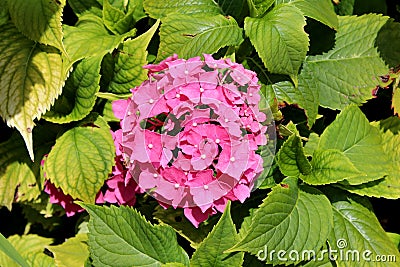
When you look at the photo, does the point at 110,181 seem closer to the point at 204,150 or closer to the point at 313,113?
the point at 204,150

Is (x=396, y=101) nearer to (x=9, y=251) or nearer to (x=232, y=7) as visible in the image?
(x=232, y=7)

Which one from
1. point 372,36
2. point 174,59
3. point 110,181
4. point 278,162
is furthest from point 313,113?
point 110,181

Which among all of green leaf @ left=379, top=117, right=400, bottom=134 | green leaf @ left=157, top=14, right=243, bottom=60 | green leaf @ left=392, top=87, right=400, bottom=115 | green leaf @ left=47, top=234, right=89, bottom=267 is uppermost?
green leaf @ left=157, top=14, right=243, bottom=60

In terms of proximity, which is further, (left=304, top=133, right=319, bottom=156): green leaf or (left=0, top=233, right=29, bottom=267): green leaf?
(left=304, top=133, right=319, bottom=156): green leaf

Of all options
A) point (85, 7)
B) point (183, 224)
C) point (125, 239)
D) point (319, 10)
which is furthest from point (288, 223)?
point (85, 7)

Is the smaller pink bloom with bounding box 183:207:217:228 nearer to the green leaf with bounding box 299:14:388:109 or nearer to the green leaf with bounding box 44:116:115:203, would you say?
the green leaf with bounding box 44:116:115:203

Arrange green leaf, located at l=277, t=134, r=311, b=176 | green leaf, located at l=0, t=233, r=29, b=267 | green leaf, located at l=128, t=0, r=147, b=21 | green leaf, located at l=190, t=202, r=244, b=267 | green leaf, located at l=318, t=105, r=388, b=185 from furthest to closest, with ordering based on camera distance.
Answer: green leaf, located at l=128, t=0, r=147, b=21 → green leaf, located at l=318, t=105, r=388, b=185 → green leaf, located at l=277, t=134, r=311, b=176 → green leaf, located at l=190, t=202, r=244, b=267 → green leaf, located at l=0, t=233, r=29, b=267

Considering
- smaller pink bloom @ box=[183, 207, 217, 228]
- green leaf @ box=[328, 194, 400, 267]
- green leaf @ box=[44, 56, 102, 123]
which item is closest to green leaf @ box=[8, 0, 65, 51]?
green leaf @ box=[44, 56, 102, 123]

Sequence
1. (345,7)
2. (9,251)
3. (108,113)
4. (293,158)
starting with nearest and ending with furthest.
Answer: (9,251)
(293,158)
(108,113)
(345,7)
